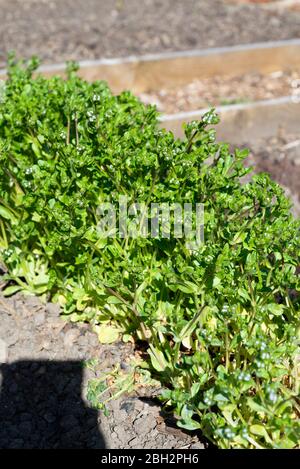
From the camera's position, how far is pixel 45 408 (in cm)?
291

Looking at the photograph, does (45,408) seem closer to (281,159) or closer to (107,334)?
(107,334)

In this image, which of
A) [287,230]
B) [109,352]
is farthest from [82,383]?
[287,230]

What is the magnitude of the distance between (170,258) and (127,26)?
13.8ft

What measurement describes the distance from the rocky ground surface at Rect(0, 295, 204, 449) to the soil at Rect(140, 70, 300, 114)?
9.13ft

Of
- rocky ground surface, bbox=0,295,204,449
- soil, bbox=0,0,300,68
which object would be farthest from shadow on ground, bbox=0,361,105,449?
soil, bbox=0,0,300,68

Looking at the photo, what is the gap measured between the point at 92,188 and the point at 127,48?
3.41 meters

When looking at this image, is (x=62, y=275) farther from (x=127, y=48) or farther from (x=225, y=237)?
(x=127, y=48)

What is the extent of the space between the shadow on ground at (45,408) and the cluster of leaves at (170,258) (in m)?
0.33

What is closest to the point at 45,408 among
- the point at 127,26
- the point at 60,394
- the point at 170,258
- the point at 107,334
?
the point at 60,394

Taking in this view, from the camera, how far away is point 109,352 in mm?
3176

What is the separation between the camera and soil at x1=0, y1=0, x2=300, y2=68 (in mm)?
6008

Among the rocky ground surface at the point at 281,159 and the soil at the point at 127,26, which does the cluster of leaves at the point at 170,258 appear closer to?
the rocky ground surface at the point at 281,159

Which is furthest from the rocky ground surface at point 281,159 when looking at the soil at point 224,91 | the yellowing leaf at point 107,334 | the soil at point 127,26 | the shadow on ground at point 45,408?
the shadow on ground at point 45,408

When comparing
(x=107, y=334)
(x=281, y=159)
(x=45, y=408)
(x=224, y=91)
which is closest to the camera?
(x=45, y=408)
